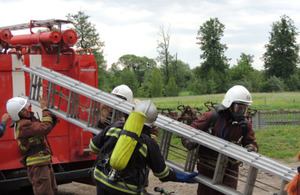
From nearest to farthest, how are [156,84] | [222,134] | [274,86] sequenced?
[222,134] → [156,84] → [274,86]

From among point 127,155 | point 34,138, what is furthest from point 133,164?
point 34,138

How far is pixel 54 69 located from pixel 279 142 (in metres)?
9.14

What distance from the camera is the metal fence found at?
1555 cm

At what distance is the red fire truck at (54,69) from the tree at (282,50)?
67988 mm

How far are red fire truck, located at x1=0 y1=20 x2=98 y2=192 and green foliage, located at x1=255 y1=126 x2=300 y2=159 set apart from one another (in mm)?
6708

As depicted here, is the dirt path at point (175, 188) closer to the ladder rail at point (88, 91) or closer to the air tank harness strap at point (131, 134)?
the ladder rail at point (88, 91)

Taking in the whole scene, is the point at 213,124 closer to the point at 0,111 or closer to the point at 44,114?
the point at 44,114

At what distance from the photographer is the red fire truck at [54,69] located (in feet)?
18.4

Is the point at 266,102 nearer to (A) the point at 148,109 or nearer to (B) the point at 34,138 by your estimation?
(B) the point at 34,138

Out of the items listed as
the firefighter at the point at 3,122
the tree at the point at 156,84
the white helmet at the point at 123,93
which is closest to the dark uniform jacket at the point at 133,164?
the white helmet at the point at 123,93

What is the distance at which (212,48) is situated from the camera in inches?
2694

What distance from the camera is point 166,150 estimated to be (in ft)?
14.4

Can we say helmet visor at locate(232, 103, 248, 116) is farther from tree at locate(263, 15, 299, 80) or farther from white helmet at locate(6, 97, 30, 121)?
tree at locate(263, 15, 299, 80)

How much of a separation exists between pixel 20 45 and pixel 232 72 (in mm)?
69850
